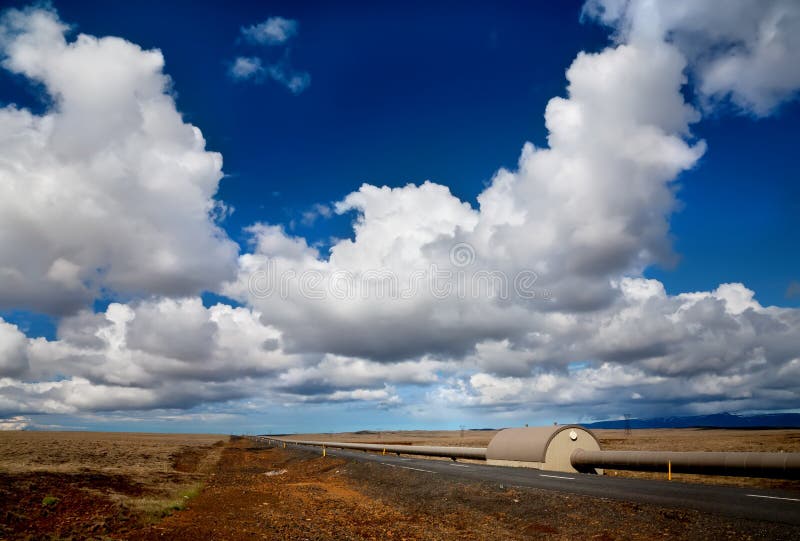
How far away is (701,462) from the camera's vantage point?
85.4 ft

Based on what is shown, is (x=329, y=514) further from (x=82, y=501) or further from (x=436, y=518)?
(x=82, y=501)

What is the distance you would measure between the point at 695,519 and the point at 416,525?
28.8ft

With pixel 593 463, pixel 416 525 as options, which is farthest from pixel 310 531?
pixel 593 463

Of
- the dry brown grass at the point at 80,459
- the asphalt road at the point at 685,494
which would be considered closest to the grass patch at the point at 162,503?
the dry brown grass at the point at 80,459

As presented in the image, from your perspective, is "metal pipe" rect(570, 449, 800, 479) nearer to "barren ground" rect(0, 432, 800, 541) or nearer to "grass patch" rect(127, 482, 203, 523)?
"barren ground" rect(0, 432, 800, 541)

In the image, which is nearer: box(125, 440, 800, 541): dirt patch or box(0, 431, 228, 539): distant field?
box(125, 440, 800, 541): dirt patch

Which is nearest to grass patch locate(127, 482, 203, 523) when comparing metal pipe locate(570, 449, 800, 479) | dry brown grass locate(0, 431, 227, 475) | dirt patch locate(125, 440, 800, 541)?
dirt patch locate(125, 440, 800, 541)

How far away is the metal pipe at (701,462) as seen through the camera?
2202 cm

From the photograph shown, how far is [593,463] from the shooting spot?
108ft

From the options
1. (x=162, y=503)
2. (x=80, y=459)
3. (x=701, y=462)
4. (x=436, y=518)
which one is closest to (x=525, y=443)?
(x=701, y=462)

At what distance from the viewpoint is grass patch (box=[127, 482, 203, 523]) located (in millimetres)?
19298

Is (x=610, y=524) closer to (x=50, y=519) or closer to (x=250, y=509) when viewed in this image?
(x=250, y=509)

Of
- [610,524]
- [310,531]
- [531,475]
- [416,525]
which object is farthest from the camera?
[531,475]

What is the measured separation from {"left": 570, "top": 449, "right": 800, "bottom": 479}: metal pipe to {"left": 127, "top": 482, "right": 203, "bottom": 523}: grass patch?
78.0ft
